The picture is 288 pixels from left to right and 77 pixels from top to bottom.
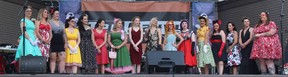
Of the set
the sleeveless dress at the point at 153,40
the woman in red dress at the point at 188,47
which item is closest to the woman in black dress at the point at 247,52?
the woman in red dress at the point at 188,47

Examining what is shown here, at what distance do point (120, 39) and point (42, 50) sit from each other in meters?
1.57

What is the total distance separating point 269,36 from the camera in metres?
8.49

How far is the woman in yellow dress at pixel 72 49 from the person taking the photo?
8547 mm

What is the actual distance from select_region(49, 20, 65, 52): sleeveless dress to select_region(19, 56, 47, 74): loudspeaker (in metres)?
1.02

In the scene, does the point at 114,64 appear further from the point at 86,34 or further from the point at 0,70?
the point at 0,70

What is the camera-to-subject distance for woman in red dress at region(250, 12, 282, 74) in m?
8.43

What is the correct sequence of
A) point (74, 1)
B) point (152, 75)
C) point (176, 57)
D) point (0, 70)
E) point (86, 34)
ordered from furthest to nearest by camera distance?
1. point (74, 1)
2. point (0, 70)
3. point (86, 34)
4. point (176, 57)
5. point (152, 75)

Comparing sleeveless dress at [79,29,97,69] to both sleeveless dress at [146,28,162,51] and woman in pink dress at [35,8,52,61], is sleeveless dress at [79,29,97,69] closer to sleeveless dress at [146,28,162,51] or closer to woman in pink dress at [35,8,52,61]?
woman in pink dress at [35,8,52,61]

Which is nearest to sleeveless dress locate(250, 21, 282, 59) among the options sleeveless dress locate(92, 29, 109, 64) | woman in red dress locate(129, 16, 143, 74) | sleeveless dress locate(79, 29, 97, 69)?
woman in red dress locate(129, 16, 143, 74)

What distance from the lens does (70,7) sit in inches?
498

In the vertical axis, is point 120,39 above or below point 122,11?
below

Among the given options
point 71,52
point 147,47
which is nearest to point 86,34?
point 71,52

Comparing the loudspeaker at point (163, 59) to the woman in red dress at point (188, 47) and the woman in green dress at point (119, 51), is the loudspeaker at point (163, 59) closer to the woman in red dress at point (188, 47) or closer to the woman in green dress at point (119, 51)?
the woman in green dress at point (119, 51)

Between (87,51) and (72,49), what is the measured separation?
411 millimetres
